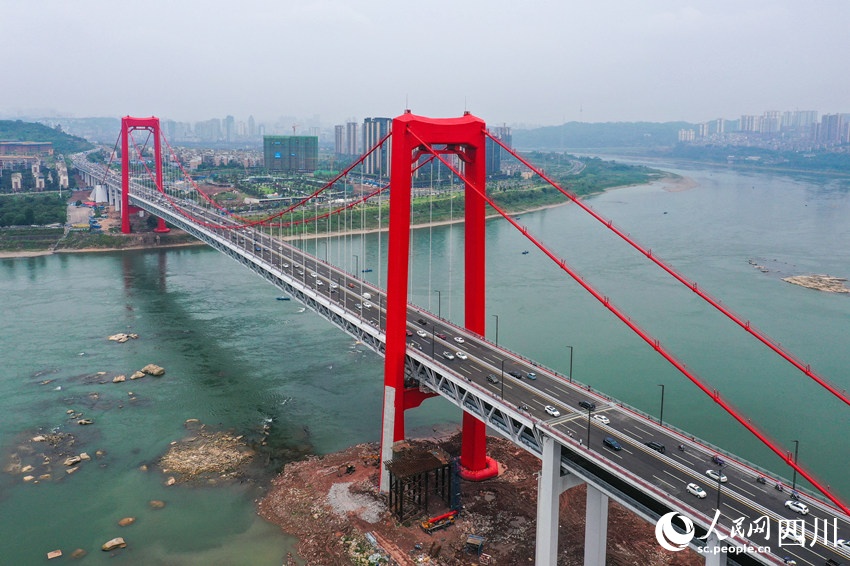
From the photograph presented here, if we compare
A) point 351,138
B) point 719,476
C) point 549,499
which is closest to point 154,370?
point 549,499

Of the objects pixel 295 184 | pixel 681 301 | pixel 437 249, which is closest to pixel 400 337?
pixel 681 301

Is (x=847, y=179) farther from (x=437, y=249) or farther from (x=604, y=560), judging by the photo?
(x=604, y=560)

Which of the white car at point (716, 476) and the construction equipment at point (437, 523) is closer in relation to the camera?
the white car at point (716, 476)

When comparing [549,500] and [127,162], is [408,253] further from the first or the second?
[127,162]

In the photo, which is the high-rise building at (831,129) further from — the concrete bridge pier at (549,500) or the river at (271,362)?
the concrete bridge pier at (549,500)

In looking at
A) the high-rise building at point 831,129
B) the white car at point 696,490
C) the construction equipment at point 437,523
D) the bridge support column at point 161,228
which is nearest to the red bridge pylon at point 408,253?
the construction equipment at point 437,523

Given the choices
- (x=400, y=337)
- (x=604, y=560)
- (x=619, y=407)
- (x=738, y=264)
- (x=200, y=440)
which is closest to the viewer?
(x=604, y=560)
